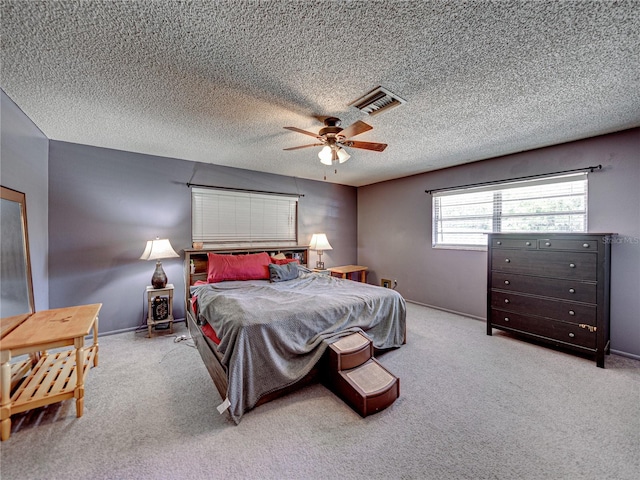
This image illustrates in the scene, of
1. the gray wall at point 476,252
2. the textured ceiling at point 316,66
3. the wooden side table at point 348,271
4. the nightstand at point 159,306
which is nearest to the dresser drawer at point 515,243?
the gray wall at point 476,252

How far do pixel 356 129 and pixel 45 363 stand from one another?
10.8 feet

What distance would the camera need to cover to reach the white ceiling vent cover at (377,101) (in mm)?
2059

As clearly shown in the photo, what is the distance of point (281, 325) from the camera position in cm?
213

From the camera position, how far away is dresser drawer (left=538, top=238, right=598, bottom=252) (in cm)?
261

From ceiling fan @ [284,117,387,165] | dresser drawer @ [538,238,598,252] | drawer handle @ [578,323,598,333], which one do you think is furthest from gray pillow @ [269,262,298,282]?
drawer handle @ [578,323,598,333]

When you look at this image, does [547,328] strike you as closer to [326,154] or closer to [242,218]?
[326,154]

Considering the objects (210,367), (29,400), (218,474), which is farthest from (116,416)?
(218,474)

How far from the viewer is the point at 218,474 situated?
1.42 m

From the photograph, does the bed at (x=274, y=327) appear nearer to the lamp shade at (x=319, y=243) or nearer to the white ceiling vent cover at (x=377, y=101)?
the lamp shade at (x=319, y=243)

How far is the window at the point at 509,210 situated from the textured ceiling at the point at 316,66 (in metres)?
0.68

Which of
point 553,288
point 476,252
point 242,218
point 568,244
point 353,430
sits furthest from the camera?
point 242,218

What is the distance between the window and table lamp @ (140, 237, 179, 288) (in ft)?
13.8

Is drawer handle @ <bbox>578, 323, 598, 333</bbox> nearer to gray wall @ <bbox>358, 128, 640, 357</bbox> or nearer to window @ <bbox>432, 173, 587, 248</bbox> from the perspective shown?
gray wall @ <bbox>358, 128, 640, 357</bbox>

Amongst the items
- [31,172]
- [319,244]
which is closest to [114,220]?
[31,172]
